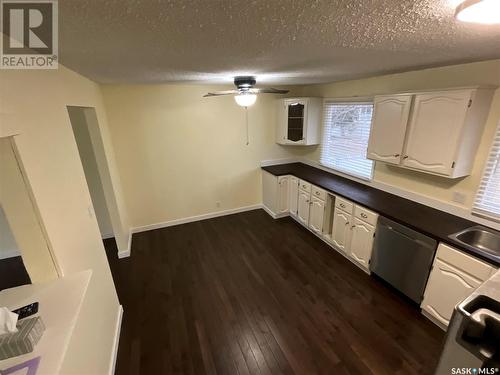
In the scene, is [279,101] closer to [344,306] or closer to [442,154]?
[442,154]

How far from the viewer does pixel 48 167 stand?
4.32 ft

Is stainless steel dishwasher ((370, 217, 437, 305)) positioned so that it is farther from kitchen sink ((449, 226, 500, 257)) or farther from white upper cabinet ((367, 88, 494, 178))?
white upper cabinet ((367, 88, 494, 178))

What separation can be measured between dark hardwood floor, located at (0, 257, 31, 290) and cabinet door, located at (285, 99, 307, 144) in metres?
4.17

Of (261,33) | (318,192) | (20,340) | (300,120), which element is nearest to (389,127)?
(318,192)

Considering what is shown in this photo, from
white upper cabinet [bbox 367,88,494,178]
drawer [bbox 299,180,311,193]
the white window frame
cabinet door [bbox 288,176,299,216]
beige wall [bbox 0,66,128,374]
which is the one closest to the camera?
beige wall [bbox 0,66,128,374]

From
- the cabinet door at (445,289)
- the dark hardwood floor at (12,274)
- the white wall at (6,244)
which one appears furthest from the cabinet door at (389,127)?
the white wall at (6,244)

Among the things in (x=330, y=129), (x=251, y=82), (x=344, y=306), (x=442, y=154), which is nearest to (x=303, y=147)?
(x=330, y=129)

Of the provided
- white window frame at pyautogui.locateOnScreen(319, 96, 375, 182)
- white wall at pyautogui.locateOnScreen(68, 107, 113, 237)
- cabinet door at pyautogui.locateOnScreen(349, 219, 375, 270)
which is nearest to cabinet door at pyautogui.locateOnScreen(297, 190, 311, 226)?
white window frame at pyautogui.locateOnScreen(319, 96, 375, 182)

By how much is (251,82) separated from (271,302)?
2455 mm

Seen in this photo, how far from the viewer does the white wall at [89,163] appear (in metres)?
3.28

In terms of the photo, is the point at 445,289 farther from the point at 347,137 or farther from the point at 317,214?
the point at 347,137

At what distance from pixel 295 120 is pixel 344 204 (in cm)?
177

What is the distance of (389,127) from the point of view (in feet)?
8.57

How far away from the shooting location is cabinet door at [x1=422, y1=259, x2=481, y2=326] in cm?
190
